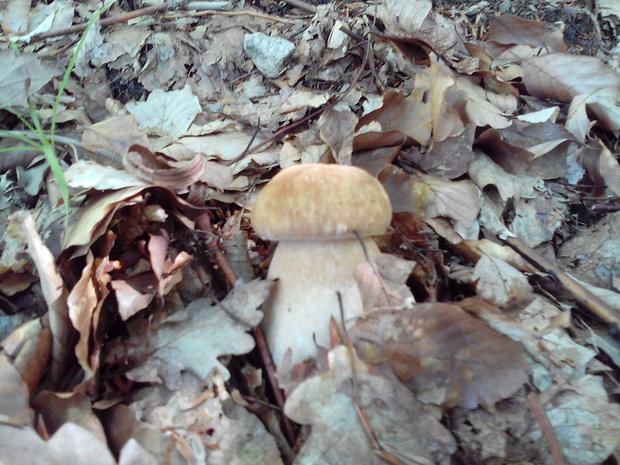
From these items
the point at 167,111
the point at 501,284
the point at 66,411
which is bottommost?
the point at 501,284

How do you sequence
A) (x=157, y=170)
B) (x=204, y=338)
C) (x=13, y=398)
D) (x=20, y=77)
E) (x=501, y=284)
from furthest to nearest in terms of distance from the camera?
1. (x=20, y=77)
2. (x=157, y=170)
3. (x=501, y=284)
4. (x=204, y=338)
5. (x=13, y=398)

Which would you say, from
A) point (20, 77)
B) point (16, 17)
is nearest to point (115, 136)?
point (20, 77)

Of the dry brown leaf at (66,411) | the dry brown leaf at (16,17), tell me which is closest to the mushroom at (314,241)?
the dry brown leaf at (66,411)

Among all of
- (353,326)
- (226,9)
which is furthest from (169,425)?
(226,9)

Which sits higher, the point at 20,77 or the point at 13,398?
the point at 20,77

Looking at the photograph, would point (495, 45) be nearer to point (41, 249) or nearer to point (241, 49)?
point (241, 49)

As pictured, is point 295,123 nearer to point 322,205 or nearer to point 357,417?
point 322,205

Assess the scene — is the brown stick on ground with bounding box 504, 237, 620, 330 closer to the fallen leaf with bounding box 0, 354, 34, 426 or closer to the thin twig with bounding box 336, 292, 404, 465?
the thin twig with bounding box 336, 292, 404, 465
